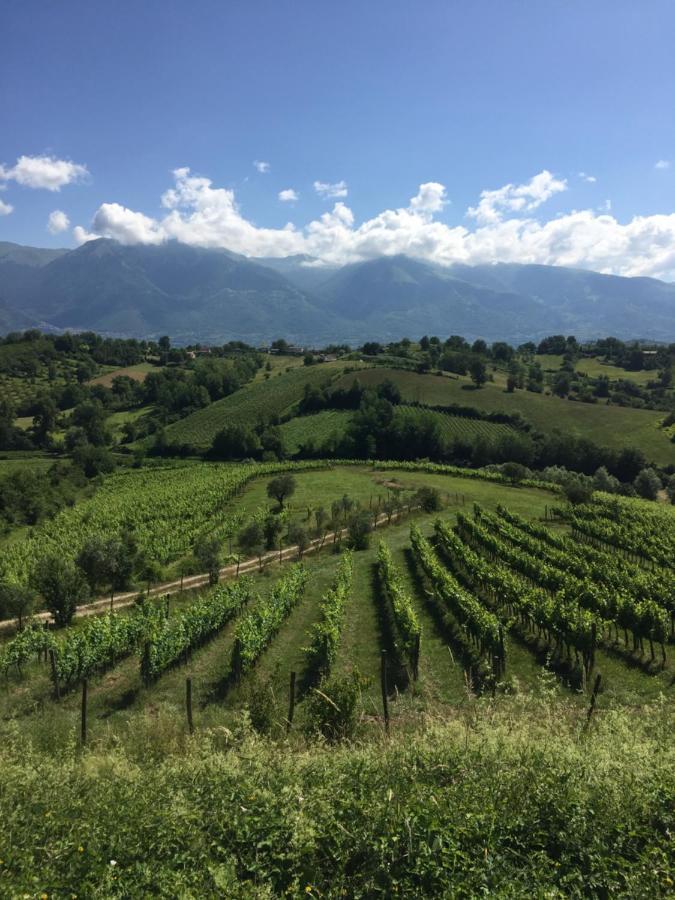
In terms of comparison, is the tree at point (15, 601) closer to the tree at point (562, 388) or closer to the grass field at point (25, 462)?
the grass field at point (25, 462)

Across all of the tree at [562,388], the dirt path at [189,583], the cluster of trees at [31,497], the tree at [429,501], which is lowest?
the cluster of trees at [31,497]

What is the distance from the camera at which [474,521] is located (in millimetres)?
45500

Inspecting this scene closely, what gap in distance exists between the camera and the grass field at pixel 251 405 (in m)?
126

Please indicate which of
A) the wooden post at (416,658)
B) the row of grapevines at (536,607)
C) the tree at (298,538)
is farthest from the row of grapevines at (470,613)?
the tree at (298,538)

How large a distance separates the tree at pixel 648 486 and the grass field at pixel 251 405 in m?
83.3

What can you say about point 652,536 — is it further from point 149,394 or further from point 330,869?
point 149,394

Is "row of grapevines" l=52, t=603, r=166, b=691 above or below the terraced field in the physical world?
below

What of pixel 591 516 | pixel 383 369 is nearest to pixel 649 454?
pixel 591 516

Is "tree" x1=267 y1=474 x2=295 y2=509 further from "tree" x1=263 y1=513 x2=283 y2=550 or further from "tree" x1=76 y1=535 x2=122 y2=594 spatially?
"tree" x1=76 y1=535 x2=122 y2=594

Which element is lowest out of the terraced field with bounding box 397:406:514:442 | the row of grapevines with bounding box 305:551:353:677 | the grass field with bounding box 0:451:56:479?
the grass field with bounding box 0:451:56:479

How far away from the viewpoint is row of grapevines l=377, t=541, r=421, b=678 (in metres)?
20.2

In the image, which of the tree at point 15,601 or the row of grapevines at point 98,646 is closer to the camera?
the row of grapevines at point 98,646

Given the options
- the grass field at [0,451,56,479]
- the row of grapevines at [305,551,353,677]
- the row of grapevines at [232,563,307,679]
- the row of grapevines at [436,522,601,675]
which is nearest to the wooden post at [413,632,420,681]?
the row of grapevines at [305,551,353,677]

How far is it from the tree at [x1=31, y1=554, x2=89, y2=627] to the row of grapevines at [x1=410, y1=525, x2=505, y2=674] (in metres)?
20.8
